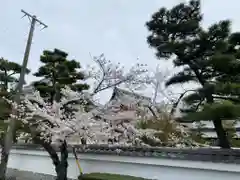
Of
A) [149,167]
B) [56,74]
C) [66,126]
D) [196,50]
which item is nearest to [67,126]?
[66,126]

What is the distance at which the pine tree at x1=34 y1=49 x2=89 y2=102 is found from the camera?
11.7m

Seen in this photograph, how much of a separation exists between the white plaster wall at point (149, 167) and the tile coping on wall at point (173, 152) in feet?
0.33

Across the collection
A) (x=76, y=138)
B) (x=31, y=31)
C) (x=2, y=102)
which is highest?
(x=31, y=31)

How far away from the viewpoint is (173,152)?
6.96m

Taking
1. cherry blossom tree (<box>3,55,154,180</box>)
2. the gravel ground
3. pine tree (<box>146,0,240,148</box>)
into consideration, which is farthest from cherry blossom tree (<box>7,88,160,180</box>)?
the gravel ground

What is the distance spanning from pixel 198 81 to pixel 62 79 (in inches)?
249

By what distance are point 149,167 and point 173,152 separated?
872 mm

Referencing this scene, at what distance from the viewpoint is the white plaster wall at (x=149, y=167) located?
6.01 m

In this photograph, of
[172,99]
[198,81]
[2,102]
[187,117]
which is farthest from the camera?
[172,99]

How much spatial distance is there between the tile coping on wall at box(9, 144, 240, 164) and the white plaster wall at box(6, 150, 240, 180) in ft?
0.33

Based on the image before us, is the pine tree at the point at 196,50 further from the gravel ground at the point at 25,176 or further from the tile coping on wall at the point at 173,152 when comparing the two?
the gravel ground at the point at 25,176

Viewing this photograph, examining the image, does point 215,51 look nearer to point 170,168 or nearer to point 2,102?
point 170,168

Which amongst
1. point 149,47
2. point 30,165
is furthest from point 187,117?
point 30,165

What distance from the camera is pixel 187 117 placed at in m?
5.95
